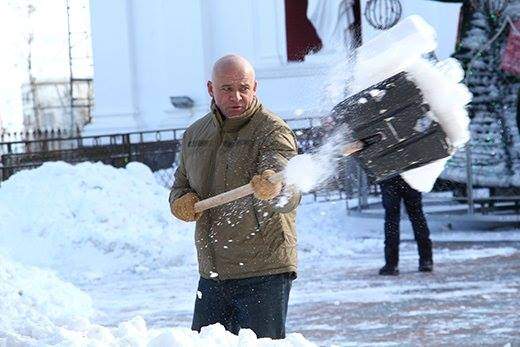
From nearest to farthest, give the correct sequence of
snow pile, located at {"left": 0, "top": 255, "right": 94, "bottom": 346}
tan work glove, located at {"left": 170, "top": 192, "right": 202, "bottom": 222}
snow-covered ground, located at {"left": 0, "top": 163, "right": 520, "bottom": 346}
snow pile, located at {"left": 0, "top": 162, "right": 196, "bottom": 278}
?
tan work glove, located at {"left": 170, "top": 192, "right": 202, "bottom": 222}, snow-covered ground, located at {"left": 0, "top": 163, "right": 520, "bottom": 346}, snow pile, located at {"left": 0, "top": 255, "right": 94, "bottom": 346}, snow pile, located at {"left": 0, "top": 162, "right": 196, "bottom": 278}

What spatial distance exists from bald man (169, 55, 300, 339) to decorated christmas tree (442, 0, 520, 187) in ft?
40.8

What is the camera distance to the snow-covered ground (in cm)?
848

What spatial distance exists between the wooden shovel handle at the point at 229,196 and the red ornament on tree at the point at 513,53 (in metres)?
13.4

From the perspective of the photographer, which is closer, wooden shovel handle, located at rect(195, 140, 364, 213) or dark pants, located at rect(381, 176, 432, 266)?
wooden shovel handle, located at rect(195, 140, 364, 213)

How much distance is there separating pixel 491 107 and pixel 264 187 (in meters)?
13.7

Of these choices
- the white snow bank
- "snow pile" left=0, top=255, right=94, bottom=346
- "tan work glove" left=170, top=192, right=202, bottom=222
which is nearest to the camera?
the white snow bank

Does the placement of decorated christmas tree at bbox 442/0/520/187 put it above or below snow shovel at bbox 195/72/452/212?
below

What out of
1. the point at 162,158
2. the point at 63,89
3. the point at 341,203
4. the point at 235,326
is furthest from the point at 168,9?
the point at 63,89

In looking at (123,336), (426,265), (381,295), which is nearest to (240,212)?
(123,336)

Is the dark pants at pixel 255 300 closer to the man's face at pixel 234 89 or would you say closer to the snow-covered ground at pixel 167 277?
the snow-covered ground at pixel 167 277

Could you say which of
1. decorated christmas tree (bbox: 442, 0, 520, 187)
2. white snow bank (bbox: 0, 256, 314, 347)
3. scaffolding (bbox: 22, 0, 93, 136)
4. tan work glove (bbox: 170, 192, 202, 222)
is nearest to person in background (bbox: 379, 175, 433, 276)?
white snow bank (bbox: 0, 256, 314, 347)

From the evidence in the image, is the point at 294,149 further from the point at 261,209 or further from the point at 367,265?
the point at 367,265

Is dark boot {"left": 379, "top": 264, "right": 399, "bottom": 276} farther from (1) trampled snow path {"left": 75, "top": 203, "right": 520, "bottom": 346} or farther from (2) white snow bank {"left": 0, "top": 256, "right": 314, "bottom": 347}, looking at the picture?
(2) white snow bank {"left": 0, "top": 256, "right": 314, "bottom": 347}

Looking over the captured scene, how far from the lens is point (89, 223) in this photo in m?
16.5
